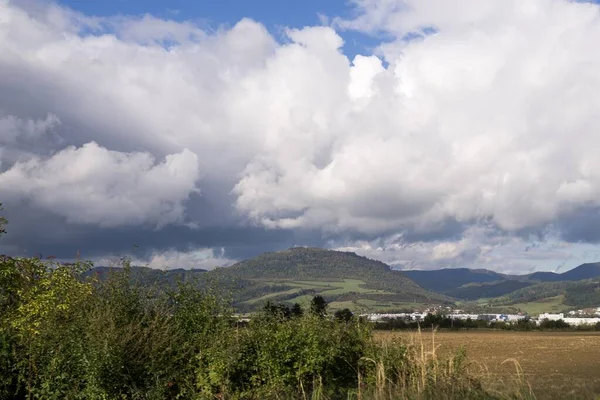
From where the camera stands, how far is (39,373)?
1205 centimetres

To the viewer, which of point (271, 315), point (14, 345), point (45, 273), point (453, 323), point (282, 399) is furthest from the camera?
point (453, 323)

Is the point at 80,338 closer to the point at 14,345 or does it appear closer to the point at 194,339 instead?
the point at 14,345

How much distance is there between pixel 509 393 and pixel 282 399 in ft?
16.7

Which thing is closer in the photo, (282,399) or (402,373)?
(282,399)

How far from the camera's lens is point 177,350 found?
12.7 metres

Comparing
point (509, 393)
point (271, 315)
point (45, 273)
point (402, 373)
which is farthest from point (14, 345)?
point (509, 393)

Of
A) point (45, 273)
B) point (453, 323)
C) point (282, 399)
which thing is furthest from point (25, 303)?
point (453, 323)

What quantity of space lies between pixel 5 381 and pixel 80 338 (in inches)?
71.0

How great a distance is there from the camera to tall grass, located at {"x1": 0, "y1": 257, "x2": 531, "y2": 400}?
11.6 meters

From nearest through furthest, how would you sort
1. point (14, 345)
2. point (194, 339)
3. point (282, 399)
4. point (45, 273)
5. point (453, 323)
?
1. point (282, 399)
2. point (14, 345)
3. point (194, 339)
4. point (45, 273)
5. point (453, 323)

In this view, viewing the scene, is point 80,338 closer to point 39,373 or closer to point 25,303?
point 39,373

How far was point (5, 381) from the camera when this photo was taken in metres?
11.9

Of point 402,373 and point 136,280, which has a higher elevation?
point 136,280

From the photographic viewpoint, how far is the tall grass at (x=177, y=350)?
1156 cm
